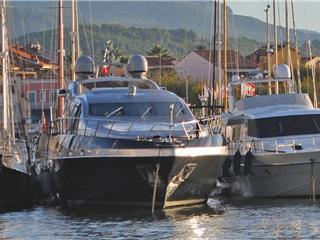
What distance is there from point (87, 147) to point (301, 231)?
5.72 meters

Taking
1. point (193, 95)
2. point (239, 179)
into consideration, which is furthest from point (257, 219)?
point (193, 95)

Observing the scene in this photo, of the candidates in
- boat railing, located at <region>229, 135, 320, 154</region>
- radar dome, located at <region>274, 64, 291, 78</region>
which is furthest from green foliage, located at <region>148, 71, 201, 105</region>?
boat railing, located at <region>229, 135, 320, 154</region>

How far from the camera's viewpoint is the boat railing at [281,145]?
32156 mm

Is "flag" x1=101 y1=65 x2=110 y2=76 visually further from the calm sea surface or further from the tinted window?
the calm sea surface

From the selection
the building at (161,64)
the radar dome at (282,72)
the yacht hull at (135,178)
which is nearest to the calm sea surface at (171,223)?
the yacht hull at (135,178)

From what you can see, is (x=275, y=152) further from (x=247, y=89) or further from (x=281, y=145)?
(x=247, y=89)

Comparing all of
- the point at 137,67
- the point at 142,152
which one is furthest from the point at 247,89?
the point at 142,152

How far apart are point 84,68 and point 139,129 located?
6.90m

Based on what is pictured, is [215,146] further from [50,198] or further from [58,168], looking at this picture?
[50,198]

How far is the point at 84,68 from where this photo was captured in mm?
33906

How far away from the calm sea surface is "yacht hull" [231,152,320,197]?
2.02m

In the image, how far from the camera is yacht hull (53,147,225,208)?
2659 centimetres

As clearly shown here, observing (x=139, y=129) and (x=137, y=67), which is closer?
(x=139, y=129)

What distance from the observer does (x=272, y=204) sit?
31125 millimetres
